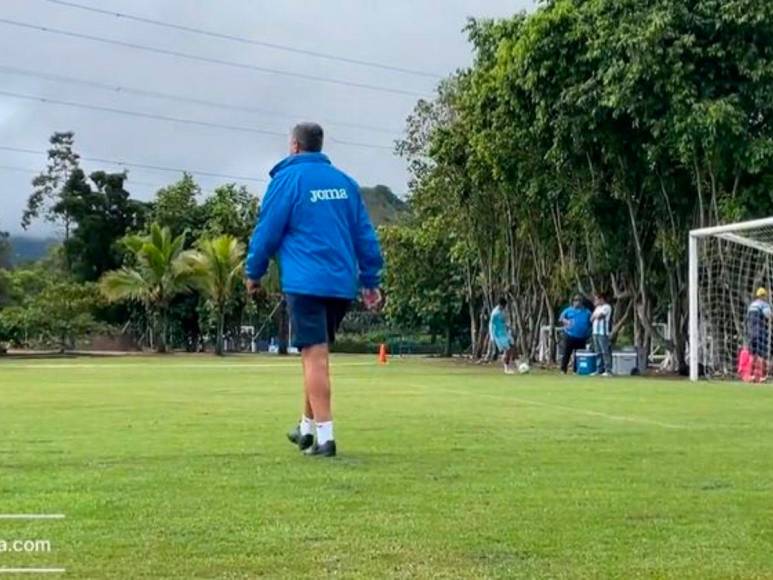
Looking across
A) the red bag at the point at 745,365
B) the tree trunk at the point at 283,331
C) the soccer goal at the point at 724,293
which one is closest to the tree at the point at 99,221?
the tree trunk at the point at 283,331

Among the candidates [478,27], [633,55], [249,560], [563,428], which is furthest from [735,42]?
[249,560]

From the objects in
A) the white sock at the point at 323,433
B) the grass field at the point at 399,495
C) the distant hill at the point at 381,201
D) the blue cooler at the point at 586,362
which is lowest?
the grass field at the point at 399,495

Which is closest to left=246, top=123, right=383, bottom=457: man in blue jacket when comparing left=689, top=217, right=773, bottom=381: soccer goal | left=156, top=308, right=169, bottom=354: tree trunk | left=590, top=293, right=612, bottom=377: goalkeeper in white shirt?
left=689, top=217, right=773, bottom=381: soccer goal

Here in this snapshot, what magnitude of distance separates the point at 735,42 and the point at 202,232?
36.4 metres

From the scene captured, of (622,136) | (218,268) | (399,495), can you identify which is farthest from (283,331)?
(399,495)

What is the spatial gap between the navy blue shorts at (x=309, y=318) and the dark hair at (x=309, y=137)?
92cm

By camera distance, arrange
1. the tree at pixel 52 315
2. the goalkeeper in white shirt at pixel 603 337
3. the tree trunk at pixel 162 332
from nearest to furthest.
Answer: the goalkeeper in white shirt at pixel 603 337 < the tree at pixel 52 315 < the tree trunk at pixel 162 332

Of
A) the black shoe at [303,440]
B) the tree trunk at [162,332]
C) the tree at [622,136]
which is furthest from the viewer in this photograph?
the tree trunk at [162,332]

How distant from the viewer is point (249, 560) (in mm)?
4418

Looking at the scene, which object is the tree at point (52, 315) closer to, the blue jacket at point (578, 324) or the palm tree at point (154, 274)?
the palm tree at point (154, 274)

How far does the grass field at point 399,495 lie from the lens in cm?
445

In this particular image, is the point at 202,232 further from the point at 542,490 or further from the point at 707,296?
the point at 542,490

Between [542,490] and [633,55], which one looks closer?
[542,490]

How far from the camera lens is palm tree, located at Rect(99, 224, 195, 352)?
5112 cm
